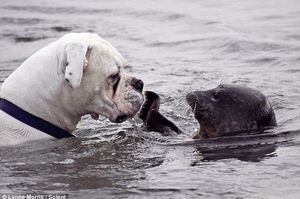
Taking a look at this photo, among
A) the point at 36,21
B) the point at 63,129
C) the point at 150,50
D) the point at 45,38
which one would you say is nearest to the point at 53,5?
the point at 36,21

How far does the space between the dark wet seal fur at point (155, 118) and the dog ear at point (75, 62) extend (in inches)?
49.7

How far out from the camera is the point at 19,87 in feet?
22.4

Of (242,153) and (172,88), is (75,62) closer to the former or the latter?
(242,153)

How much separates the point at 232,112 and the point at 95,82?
4.73ft

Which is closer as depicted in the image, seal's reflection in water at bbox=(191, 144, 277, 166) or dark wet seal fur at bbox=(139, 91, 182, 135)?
seal's reflection in water at bbox=(191, 144, 277, 166)

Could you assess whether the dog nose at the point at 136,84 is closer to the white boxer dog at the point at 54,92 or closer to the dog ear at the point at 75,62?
the white boxer dog at the point at 54,92

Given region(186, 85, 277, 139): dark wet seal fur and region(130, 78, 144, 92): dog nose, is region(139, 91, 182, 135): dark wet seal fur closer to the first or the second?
region(186, 85, 277, 139): dark wet seal fur

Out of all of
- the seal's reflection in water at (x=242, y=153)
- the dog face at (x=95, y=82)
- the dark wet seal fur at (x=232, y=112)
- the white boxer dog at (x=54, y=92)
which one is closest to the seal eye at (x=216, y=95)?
the dark wet seal fur at (x=232, y=112)

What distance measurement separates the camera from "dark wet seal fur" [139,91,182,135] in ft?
25.2

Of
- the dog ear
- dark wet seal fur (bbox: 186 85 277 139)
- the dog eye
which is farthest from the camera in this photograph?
dark wet seal fur (bbox: 186 85 277 139)

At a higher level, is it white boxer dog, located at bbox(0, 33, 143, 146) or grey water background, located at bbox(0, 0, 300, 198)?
white boxer dog, located at bbox(0, 33, 143, 146)

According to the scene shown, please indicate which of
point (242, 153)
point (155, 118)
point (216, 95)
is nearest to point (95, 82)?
point (155, 118)

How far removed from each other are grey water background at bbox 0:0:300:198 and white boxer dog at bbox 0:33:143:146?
9.0 inches

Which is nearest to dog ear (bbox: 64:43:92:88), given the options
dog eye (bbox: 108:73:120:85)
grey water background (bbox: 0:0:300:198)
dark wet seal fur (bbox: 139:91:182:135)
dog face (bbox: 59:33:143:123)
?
dog face (bbox: 59:33:143:123)
